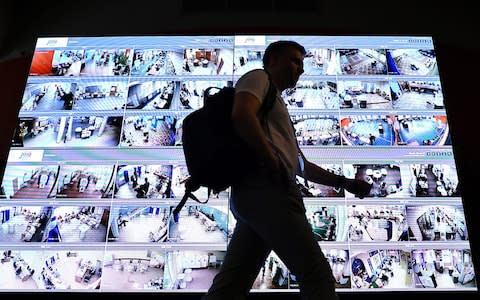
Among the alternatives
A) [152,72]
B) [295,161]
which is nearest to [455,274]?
[295,161]

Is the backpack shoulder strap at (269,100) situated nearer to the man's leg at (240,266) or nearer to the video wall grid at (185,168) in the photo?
the man's leg at (240,266)

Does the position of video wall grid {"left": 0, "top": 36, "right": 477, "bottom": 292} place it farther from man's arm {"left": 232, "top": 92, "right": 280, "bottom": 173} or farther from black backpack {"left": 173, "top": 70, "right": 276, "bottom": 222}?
man's arm {"left": 232, "top": 92, "right": 280, "bottom": 173}

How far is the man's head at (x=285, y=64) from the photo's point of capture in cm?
146

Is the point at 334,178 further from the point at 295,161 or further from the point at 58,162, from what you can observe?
the point at 58,162

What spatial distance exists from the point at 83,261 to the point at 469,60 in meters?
2.57

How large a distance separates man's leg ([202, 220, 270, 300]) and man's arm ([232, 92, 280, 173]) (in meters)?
0.26

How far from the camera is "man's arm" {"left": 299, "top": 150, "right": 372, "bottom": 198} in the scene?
5.00 ft

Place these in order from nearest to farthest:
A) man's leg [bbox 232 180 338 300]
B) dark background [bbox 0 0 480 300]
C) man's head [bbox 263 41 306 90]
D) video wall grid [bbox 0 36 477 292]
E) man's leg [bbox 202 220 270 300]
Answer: man's leg [bbox 232 180 338 300] < man's leg [bbox 202 220 270 300] < man's head [bbox 263 41 306 90] < video wall grid [bbox 0 36 477 292] < dark background [bbox 0 0 480 300]

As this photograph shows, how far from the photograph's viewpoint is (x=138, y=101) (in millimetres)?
2531

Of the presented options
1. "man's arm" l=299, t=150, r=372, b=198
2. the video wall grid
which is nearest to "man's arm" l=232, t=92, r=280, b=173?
"man's arm" l=299, t=150, r=372, b=198
